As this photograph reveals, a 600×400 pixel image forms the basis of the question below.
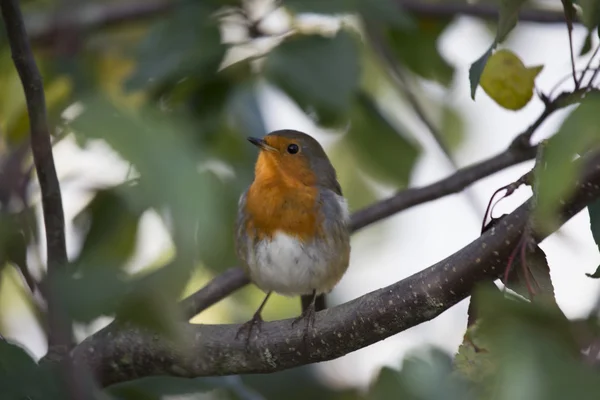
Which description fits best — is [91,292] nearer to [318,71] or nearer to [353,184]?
[318,71]

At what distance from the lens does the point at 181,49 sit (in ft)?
10.1

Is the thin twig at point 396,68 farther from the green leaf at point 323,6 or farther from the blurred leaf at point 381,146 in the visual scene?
the green leaf at point 323,6

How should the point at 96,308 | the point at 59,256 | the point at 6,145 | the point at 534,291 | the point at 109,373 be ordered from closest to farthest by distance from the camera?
the point at 96,308, the point at 534,291, the point at 59,256, the point at 109,373, the point at 6,145

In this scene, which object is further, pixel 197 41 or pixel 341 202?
pixel 341 202

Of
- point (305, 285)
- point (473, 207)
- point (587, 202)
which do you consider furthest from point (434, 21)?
point (587, 202)

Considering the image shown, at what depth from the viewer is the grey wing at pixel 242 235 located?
3930 mm

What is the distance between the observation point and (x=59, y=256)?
2.75 meters

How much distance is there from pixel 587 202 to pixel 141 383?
1.63m

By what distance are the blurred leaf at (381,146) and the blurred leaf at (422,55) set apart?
243mm

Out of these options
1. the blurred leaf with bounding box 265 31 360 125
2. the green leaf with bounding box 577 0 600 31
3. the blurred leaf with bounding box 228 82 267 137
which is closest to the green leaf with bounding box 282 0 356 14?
the blurred leaf with bounding box 265 31 360 125

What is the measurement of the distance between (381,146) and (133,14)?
5.78ft

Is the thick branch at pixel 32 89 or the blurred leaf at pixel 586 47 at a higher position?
the thick branch at pixel 32 89

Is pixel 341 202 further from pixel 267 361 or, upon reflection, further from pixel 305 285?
pixel 267 361

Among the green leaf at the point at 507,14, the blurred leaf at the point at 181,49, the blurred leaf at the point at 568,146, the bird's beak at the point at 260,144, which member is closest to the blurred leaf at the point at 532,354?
the blurred leaf at the point at 568,146
